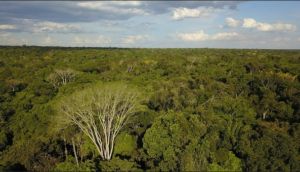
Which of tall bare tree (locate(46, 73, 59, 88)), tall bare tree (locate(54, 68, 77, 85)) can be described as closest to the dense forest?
tall bare tree (locate(46, 73, 59, 88))

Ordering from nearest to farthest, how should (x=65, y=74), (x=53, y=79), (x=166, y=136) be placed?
(x=166, y=136)
(x=53, y=79)
(x=65, y=74)

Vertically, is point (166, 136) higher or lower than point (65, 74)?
lower

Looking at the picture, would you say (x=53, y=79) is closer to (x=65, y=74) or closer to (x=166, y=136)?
(x=65, y=74)

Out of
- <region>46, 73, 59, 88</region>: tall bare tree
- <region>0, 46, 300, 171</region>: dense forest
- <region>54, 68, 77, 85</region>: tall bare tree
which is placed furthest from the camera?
<region>54, 68, 77, 85</region>: tall bare tree

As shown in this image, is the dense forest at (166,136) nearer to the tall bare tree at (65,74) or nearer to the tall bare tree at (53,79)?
the tall bare tree at (53,79)

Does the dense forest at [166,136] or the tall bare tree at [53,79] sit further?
the tall bare tree at [53,79]

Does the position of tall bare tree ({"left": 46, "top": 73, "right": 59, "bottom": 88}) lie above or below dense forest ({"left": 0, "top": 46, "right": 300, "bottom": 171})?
above

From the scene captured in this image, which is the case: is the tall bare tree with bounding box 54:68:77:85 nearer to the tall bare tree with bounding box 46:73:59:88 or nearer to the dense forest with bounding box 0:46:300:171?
the tall bare tree with bounding box 46:73:59:88

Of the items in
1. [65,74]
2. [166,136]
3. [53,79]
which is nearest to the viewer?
[166,136]

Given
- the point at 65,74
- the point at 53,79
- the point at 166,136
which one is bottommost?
the point at 166,136

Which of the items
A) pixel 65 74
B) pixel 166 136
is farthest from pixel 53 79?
pixel 166 136

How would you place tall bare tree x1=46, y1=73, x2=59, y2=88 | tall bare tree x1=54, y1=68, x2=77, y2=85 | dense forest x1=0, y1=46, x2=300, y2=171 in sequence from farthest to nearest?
tall bare tree x1=54, y1=68, x2=77, y2=85 < tall bare tree x1=46, y1=73, x2=59, y2=88 < dense forest x1=0, y1=46, x2=300, y2=171

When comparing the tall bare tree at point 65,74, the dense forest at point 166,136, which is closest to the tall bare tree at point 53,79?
the tall bare tree at point 65,74
